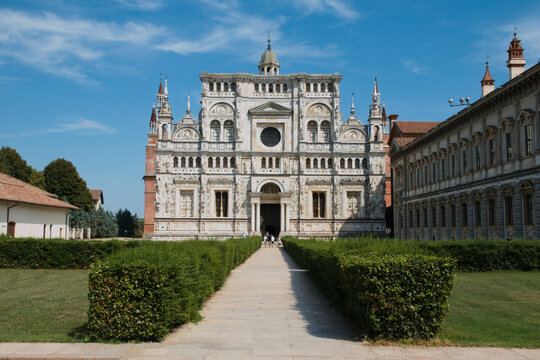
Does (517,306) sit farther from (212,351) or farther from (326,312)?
(212,351)

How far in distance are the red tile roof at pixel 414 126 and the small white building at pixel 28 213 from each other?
43641mm

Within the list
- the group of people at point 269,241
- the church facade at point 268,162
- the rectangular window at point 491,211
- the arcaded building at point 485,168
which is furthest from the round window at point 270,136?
the rectangular window at point 491,211

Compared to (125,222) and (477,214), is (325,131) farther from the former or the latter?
(125,222)

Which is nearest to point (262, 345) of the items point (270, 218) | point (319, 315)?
point (319, 315)

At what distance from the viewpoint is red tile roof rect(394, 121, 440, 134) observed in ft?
221

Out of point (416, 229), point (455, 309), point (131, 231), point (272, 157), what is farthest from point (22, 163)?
point (455, 309)

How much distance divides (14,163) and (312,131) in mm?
45338

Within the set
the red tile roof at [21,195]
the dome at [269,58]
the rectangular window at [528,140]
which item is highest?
the dome at [269,58]

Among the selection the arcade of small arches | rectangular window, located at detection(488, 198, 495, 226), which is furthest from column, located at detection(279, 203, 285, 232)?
rectangular window, located at detection(488, 198, 495, 226)

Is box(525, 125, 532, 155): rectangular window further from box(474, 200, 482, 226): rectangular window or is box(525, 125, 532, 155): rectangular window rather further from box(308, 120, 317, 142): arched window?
box(308, 120, 317, 142): arched window

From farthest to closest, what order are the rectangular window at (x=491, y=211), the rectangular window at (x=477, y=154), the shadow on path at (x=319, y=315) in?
the rectangular window at (x=477, y=154)
the rectangular window at (x=491, y=211)
the shadow on path at (x=319, y=315)

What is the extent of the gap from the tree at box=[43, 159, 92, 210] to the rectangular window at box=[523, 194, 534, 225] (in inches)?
2658

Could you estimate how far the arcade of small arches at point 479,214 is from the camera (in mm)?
29216

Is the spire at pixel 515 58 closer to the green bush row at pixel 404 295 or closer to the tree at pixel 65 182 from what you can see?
the green bush row at pixel 404 295
